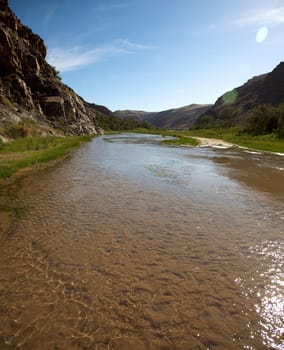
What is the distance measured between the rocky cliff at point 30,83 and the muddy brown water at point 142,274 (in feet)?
126

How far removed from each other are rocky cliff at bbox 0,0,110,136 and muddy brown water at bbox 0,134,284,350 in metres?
38.4

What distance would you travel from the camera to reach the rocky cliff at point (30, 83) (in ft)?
158

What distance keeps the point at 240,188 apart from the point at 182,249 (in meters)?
8.45

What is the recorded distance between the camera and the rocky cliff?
48.3 m

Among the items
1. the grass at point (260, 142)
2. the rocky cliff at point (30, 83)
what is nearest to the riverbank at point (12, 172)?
the rocky cliff at point (30, 83)

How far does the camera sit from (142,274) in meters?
5.62

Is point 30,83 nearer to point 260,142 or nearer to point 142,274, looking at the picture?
point 260,142

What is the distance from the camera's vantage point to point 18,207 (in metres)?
9.66

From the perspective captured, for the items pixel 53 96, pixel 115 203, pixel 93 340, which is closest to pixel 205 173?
pixel 115 203

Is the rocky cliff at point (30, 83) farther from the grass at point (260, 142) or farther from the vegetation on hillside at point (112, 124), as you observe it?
the vegetation on hillside at point (112, 124)

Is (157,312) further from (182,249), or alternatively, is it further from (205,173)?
(205,173)

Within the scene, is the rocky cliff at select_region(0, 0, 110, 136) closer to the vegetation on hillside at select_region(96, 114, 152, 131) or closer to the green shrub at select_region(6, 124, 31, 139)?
the green shrub at select_region(6, 124, 31, 139)

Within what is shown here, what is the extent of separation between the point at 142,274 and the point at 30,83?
63.8 meters

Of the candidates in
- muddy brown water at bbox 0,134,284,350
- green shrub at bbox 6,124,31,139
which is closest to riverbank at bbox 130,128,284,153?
green shrub at bbox 6,124,31,139
